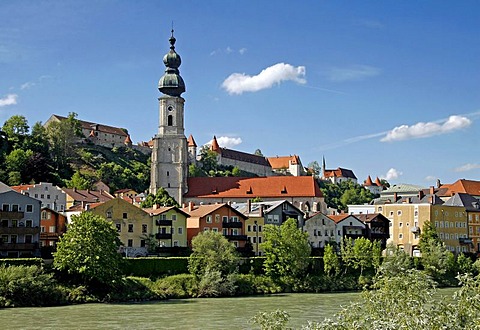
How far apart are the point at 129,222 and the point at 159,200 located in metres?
30.4

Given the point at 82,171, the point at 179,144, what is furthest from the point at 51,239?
the point at 82,171

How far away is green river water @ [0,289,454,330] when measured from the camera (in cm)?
3616

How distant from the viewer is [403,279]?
17.4 meters

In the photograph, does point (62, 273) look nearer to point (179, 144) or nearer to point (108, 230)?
point (108, 230)

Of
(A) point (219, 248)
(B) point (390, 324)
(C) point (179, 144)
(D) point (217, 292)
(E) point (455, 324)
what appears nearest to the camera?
(B) point (390, 324)

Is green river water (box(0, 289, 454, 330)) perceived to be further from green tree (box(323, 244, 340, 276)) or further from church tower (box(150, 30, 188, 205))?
church tower (box(150, 30, 188, 205))

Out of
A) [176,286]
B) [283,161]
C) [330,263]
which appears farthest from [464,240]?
[283,161]

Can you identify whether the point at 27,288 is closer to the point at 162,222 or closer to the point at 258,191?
the point at 162,222

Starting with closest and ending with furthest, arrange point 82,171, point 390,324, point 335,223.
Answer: point 390,324 < point 335,223 < point 82,171

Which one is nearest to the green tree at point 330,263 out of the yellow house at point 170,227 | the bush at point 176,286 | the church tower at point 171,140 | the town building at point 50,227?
the yellow house at point 170,227

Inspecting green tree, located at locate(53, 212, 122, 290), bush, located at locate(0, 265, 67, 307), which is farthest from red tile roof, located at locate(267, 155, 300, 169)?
bush, located at locate(0, 265, 67, 307)

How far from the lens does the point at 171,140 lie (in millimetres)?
103812

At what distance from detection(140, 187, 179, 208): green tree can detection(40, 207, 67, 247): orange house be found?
80.4 feet

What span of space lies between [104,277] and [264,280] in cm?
1480
